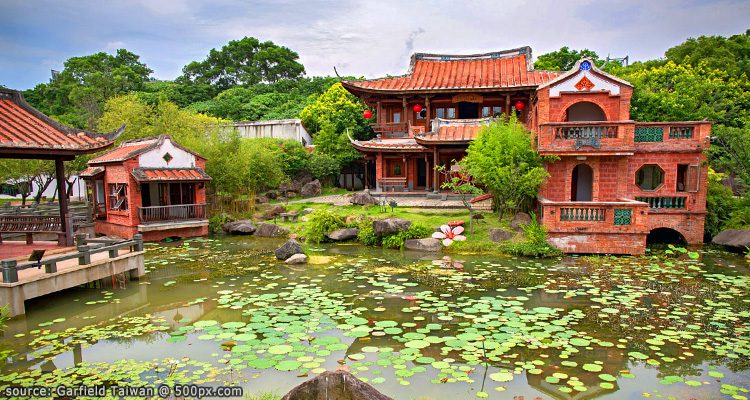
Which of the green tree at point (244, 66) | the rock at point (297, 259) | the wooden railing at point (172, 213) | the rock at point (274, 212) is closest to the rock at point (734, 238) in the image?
the rock at point (297, 259)

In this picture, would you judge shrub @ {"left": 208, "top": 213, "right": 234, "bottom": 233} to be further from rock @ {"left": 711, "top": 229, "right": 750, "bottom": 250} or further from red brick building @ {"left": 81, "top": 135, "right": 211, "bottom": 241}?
rock @ {"left": 711, "top": 229, "right": 750, "bottom": 250}

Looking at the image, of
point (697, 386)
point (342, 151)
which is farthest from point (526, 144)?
point (342, 151)

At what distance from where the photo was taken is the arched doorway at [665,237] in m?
15.7

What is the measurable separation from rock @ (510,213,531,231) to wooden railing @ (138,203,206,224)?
1199cm

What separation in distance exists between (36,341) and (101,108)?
3194 cm

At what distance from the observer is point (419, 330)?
751 centimetres

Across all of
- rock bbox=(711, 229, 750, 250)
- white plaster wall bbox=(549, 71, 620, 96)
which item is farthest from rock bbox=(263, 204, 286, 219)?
rock bbox=(711, 229, 750, 250)

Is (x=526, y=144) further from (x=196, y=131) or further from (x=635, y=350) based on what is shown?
(x=196, y=131)

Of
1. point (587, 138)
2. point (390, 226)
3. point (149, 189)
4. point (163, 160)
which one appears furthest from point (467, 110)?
point (149, 189)

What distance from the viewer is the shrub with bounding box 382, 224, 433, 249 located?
15414 mm

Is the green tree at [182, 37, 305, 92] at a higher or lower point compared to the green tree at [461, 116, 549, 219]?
higher

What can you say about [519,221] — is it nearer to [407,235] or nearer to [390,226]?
[407,235]

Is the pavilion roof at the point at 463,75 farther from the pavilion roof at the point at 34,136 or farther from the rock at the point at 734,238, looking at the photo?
the pavilion roof at the point at 34,136

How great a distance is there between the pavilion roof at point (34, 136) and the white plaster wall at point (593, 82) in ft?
44.7
